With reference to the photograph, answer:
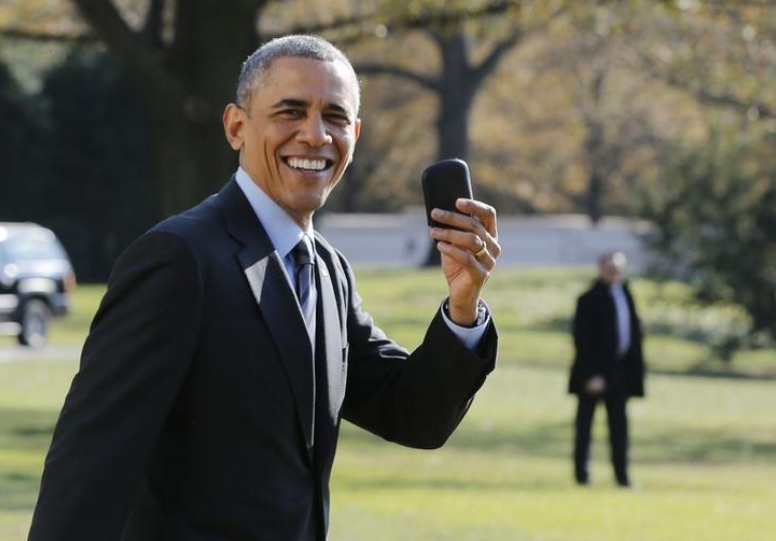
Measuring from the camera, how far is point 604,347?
55.1 ft

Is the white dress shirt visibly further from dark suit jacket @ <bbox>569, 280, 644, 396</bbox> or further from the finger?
the finger

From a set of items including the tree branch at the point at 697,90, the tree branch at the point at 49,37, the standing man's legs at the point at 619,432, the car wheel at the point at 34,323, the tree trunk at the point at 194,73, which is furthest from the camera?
the car wheel at the point at 34,323

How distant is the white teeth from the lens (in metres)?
3.88

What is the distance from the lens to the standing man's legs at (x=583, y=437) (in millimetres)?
17109

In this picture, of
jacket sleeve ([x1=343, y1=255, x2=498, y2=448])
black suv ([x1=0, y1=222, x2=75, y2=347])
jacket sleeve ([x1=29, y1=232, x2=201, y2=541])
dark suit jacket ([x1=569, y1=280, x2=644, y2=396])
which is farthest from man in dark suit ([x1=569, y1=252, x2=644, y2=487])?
black suv ([x1=0, y1=222, x2=75, y2=347])

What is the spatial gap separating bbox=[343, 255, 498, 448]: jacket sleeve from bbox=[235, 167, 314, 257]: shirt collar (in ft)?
1.11

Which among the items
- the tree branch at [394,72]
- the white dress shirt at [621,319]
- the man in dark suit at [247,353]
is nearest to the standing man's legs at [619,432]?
the white dress shirt at [621,319]

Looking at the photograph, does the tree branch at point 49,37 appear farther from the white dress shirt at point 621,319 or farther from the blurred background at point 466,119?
the white dress shirt at point 621,319

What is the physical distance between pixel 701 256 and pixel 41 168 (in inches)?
A: 798

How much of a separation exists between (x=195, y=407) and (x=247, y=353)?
15cm

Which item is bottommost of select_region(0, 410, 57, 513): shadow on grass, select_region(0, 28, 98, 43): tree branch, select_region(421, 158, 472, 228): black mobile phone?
select_region(421, 158, 472, 228): black mobile phone

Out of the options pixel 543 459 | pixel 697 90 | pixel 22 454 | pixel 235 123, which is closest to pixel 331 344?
pixel 235 123

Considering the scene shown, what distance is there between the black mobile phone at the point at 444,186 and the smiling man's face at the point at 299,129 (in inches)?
8.5

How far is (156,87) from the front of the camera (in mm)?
16375
